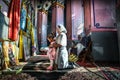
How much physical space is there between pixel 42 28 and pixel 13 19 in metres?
5.32

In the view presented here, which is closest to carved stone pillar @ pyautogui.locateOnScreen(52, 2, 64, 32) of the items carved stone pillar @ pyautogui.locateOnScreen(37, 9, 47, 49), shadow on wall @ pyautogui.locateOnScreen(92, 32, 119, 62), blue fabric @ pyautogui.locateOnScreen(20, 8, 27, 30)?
carved stone pillar @ pyautogui.locateOnScreen(37, 9, 47, 49)

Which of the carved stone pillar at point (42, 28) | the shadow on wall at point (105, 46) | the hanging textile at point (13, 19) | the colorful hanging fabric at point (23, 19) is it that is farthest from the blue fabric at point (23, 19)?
the shadow on wall at point (105, 46)

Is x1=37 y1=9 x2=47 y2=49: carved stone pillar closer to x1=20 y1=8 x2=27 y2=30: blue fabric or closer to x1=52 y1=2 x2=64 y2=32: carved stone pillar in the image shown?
x1=52 y1=2 x2=64 y2=32: carved stone pillar

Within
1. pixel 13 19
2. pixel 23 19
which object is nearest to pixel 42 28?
pixel 23 19

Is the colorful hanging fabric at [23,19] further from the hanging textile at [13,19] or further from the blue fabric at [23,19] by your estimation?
the hanging textile at [13,19]

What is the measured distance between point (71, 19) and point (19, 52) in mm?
4730

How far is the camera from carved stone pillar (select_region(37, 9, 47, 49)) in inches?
420

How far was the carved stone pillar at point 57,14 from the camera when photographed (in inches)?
417

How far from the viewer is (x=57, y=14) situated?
10.6 meters

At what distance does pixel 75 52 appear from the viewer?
10.4 m

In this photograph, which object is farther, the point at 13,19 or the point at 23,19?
the point at 23,19

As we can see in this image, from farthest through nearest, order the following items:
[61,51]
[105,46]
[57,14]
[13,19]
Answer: [57,14] → [105,46] → [13,19] → [61,51]

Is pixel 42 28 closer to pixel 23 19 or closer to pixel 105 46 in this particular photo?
pixel 23 19

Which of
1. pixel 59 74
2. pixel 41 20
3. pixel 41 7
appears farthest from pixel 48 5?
pixel 59 74
